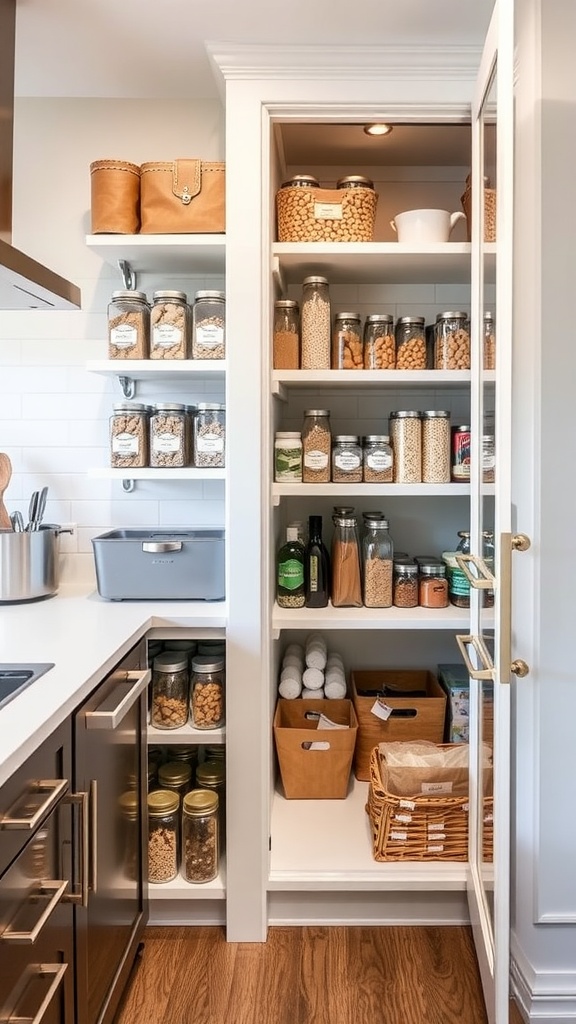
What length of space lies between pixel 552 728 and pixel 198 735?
91cm

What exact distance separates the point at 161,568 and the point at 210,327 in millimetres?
680

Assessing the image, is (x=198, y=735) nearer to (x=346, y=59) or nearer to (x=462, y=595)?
(x=462, y=595)

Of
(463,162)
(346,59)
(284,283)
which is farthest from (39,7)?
(463,162)

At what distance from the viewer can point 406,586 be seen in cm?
212

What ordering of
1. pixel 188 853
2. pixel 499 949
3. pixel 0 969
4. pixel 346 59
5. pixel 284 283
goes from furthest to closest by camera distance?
pixel 284 283
pixel 188 853
pixel 346 59
pixel 499 949
pixel 0 969

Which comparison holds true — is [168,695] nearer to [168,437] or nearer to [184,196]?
[168,437]

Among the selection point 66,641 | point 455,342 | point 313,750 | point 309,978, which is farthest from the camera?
point 313,750

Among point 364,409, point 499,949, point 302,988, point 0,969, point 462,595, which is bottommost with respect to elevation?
point 302,988

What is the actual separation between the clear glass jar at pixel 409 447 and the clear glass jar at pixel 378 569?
6.5 inches

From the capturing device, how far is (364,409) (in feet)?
7.96

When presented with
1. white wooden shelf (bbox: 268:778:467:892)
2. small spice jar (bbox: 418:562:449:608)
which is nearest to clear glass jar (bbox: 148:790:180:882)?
white wooden shelf (bbox: 268:778:467:892)

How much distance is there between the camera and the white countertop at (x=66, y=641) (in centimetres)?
107

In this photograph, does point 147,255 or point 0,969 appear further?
point 147,255

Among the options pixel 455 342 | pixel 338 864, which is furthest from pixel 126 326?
pixel 338 864
